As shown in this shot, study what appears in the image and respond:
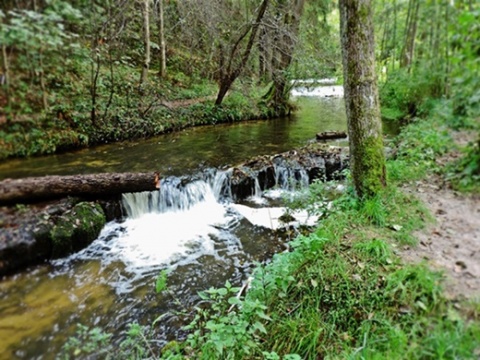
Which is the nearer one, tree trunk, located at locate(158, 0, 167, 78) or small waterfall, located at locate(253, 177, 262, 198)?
small waterfall, located at locate(253, 177, 262, 198)

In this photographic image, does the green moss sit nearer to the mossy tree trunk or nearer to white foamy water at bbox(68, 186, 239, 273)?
the mossy tree trunk

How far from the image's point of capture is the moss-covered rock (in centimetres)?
495

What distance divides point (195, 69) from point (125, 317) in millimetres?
13780

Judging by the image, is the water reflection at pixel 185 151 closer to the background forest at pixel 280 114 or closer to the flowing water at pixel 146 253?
the flowing water at pixel 146 253

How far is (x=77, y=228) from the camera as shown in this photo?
5.20 metres

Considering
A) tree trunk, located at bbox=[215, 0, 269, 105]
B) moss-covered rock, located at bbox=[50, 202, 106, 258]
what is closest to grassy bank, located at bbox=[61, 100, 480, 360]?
moss-covered rock, located at bbox=[50, 202, 106, 258]

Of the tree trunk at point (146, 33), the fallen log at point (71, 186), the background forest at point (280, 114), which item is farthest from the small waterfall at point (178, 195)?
the tree trunk at point (146, 33)

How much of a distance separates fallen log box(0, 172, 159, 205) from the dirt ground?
4.85 meters

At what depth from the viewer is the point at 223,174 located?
7598mm

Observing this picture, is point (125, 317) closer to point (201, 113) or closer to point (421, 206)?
point (421, 206)

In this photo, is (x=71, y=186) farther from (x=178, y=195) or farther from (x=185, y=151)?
(x=185, y=151)

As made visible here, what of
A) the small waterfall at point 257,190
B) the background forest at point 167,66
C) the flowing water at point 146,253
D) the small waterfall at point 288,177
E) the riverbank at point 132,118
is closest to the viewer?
the flowing water at point 146,253

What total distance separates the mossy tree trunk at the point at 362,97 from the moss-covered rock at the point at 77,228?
177 inches

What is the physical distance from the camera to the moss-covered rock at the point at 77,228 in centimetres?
495
